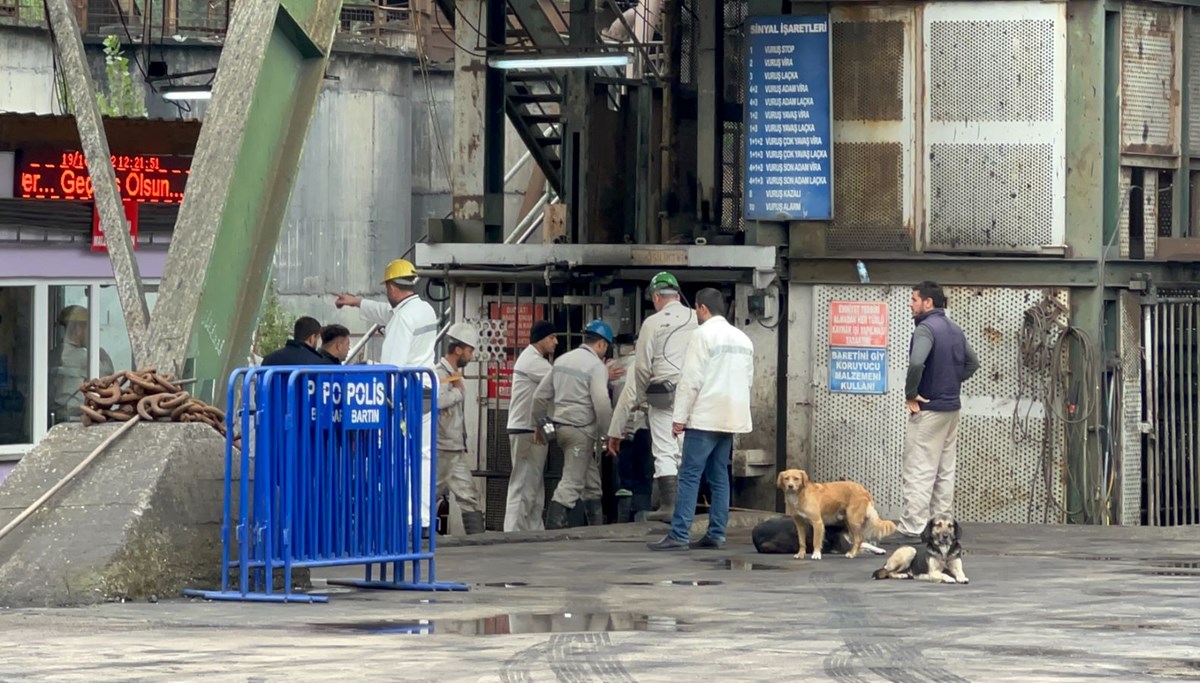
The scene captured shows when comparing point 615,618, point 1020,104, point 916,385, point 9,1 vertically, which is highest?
point 9,1

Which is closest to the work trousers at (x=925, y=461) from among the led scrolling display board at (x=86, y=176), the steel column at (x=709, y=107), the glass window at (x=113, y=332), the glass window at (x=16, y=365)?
the steel column at (x=709, y=107)

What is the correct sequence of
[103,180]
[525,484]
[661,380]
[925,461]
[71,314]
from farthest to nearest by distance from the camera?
1. [71,314]
2. [525,484]
3. [661,380]
4. [925,461]
5. [103,180]

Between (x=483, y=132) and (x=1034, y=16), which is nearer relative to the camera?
(x=1034, y=16)

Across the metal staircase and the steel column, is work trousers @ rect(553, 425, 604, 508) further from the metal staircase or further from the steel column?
the metal staircase

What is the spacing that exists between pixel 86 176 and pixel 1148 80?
32.2 feet

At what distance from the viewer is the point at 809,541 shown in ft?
47.3

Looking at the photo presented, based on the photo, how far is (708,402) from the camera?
14.5 metres

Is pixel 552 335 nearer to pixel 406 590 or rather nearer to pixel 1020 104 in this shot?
pixel 1020 104

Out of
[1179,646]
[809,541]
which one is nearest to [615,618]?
[1179,646]

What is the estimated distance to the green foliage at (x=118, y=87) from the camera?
1358 inches

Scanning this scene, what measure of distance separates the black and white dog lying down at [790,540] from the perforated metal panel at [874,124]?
4153mm

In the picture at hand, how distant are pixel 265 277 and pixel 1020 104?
24.9ft

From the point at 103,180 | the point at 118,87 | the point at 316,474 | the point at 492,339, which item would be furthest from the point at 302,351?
the point at 118,87

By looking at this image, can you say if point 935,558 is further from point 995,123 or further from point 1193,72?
point 1193,72
